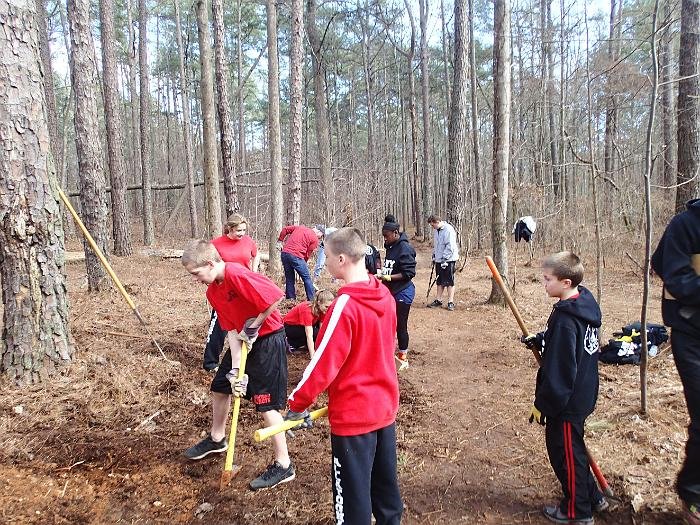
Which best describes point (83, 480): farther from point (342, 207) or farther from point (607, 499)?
point (342, 207)

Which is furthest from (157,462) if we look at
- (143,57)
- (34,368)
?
(143,57)

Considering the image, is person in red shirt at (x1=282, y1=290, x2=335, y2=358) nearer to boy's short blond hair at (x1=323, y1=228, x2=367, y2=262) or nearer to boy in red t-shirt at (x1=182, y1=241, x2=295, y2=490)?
boy in red t-shirt at (x1=182, y1=241, x2=295, y2=490)

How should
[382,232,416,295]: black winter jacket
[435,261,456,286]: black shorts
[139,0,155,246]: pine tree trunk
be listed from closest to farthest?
[382,232,416,295]: black winter jacket → [435,261,456,286]: black shorts → [139,0,155,246]: pine tree trunk

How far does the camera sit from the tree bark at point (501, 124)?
335 inches

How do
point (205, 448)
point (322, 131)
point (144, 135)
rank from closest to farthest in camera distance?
point (205, 448) < point (144, 135) < point (322, 131)

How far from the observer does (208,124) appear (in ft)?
35.3

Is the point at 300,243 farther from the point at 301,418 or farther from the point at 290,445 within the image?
the point at 301,418

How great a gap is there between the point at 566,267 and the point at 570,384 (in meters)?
0.71

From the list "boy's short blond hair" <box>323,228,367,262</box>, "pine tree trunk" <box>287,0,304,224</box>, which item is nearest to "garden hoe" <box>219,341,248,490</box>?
"boy's short blond hair" <box>323,228,367,262</box>

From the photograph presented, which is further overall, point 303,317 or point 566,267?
point 303,317

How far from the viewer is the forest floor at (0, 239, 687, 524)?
3.08m

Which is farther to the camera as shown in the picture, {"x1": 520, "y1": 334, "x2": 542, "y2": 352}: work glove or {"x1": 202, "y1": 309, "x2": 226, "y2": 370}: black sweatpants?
{"x1": 202, "y1": 309, "x2": 226, "y2": 370}: black sweatpants

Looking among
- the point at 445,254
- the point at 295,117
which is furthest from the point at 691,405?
the point at 295,117

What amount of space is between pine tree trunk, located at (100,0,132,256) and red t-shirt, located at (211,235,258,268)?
30.5ft
